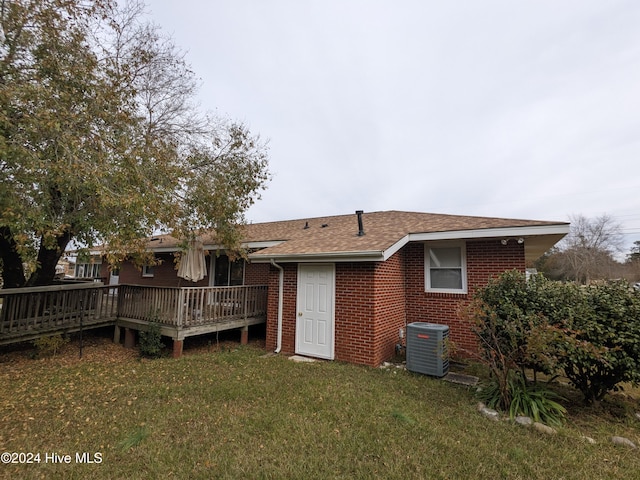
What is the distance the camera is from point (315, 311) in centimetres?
777

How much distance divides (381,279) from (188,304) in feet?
16.8

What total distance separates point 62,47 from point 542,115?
593 inches

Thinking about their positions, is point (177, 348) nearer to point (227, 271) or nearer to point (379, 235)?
point (227, 271)

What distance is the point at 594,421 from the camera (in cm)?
439

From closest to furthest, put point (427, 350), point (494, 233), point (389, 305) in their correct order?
point (427, 350), point (494, 233), point (389, 305)

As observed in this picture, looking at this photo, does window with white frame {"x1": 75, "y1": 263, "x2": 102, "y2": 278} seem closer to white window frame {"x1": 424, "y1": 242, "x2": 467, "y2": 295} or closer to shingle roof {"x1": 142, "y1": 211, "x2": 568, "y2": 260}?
shingle roof {"x1": 142, "y1": 211, "x2": 568, "y2": 260}

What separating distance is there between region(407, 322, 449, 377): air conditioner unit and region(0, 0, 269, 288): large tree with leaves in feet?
20.5

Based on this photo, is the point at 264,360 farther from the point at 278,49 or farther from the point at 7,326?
the point at 278,49

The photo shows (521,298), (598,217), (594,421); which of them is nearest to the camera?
(594,421)

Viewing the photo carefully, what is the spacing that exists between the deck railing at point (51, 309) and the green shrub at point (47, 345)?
204 mm

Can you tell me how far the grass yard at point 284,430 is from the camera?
10.7 ft

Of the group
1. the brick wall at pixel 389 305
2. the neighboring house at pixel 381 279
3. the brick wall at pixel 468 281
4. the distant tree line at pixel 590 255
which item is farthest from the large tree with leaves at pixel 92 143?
the distant tree line at pixel 590 255

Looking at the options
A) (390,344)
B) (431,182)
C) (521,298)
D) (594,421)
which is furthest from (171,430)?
(431,182)

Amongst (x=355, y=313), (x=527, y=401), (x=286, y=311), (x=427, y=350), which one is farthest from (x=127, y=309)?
(x=527, y=401)
